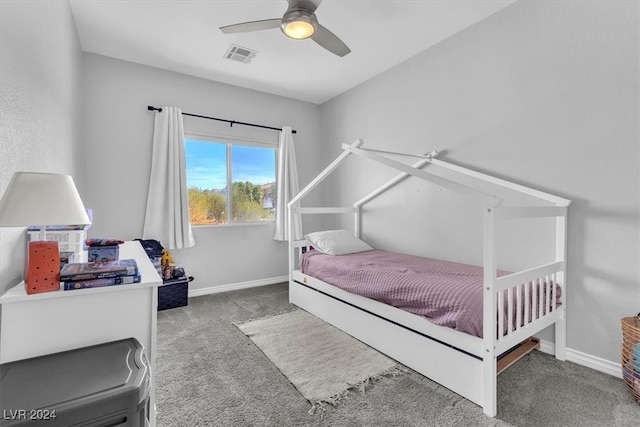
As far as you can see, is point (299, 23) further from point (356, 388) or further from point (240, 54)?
point (356, 388)

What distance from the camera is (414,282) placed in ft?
6.53

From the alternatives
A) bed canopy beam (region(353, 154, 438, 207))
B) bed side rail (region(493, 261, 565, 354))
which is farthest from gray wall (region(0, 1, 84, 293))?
bed canopy beam (region(353, 154, 438, 207))

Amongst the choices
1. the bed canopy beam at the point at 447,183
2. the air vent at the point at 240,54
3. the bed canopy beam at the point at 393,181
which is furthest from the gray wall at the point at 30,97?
the bed canopy beam at the point at 393,181

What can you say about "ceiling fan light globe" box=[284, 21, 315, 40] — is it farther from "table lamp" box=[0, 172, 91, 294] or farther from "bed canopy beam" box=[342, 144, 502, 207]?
"table lamp" box=[0, 172, 91, 294]

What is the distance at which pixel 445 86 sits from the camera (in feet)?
9.16

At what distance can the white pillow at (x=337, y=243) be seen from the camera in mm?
3090

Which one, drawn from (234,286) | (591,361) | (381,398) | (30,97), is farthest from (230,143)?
(591,361)

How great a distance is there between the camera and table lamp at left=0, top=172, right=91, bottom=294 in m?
0.95

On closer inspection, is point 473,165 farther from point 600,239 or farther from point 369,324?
point 369,324

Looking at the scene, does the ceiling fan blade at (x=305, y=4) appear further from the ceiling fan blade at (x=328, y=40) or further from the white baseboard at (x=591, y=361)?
the white baseboard at (x=591, y=361)

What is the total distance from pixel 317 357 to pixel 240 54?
111 inches

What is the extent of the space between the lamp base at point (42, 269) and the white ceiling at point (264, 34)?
81.4 inches

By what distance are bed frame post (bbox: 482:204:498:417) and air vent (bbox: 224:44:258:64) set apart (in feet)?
8.52

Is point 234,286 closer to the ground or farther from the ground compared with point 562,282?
closer to the ground
